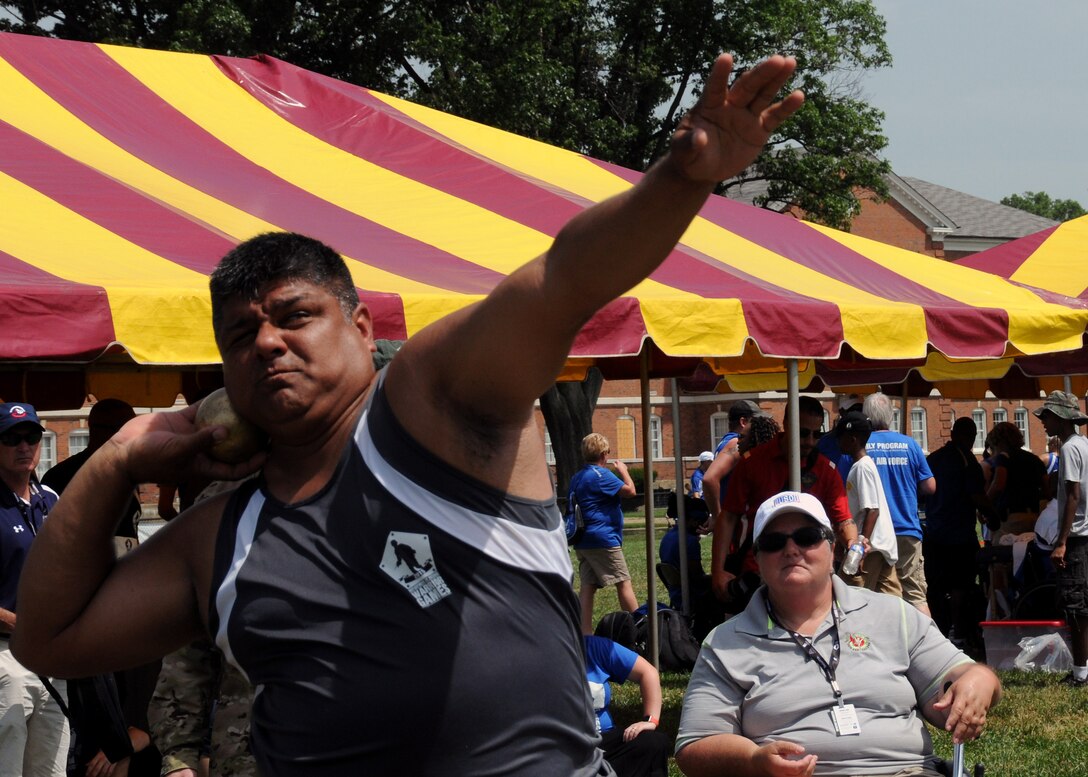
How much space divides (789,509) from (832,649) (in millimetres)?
440

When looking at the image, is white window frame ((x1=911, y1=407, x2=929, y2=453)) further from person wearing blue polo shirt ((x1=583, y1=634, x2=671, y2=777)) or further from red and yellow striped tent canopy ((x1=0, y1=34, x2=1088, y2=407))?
person wearing blue polo shirt ((x1=583, y1=634, x2=671, y2=777))

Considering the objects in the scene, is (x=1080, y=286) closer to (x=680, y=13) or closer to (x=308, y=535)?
(x=308, y=535)

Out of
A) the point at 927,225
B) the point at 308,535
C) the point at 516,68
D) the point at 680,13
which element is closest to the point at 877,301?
the point at 308,535

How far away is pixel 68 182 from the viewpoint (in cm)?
542

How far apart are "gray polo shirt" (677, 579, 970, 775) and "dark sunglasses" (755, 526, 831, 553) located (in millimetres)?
192

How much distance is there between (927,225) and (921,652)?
4213 centimetres

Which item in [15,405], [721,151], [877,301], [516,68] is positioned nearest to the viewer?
[721,151]

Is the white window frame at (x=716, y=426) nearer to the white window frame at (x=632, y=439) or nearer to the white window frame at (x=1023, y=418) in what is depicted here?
the white window frame at (x=632, y=439)

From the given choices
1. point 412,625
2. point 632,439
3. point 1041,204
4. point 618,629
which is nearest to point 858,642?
point 618,629

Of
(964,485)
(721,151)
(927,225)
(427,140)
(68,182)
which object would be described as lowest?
(964,485)

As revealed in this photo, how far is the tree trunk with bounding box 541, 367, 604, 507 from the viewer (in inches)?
1029

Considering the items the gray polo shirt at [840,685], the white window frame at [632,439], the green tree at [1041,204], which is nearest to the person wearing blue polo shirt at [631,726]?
the gray polo shirt at [840,685]

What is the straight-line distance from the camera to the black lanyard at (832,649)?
383cm

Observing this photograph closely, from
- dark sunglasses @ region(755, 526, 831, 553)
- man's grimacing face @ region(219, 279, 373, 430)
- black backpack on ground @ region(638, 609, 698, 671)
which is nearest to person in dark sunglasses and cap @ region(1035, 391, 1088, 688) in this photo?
black backpack on ground @ region(638, 609, 698, 671)
